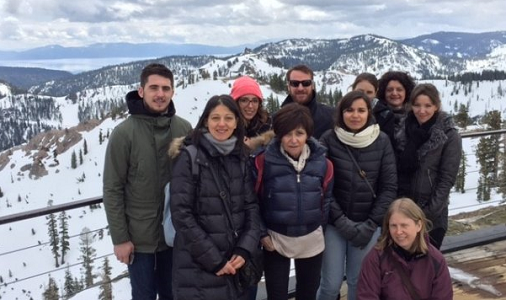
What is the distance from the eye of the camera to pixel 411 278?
3.17 meters

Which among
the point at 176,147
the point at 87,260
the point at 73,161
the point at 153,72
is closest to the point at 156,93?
the point at 153,72

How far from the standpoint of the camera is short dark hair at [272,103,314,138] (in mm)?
3281

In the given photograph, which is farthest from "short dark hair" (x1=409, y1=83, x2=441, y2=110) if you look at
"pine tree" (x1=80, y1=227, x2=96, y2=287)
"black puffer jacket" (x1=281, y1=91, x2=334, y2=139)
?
"pine tree" (x1=80, y1=227, x2=96, y2=287)

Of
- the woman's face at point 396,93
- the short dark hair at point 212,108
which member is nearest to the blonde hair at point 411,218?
the short dark hair at point 212,108

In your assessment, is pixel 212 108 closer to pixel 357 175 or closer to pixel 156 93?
pixel 156 93

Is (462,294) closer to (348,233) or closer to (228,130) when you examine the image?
(348,233)

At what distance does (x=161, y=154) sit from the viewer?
3.38 metres

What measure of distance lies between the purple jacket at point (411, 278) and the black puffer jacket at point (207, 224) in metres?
0.82

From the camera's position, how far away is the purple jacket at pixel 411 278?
3.15 meters

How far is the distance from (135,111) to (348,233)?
182 centimetres

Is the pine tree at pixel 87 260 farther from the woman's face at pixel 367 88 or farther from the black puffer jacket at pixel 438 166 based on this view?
the black puffer jacket at pixel 438 166

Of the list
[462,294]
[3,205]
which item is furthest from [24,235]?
[462,294]

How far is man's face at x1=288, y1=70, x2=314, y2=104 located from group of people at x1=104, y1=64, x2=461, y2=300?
19 millimetres

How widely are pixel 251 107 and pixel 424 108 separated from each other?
1.37 m
